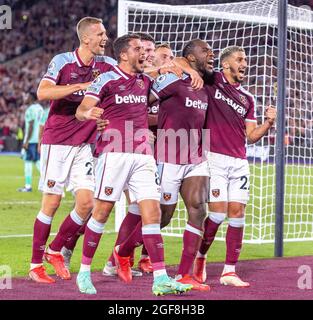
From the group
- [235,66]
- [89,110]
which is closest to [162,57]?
[235,66]

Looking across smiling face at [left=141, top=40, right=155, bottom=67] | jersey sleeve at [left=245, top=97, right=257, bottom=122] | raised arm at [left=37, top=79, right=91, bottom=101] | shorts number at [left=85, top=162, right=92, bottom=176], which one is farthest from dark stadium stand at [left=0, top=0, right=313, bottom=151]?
raised arm at [left=37, top=79, right=91, bottom=101]

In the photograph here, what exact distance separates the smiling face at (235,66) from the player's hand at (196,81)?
0.61 m

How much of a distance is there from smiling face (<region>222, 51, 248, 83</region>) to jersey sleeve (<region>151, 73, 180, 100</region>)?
63 cm

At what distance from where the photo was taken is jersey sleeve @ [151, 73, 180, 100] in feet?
23.9

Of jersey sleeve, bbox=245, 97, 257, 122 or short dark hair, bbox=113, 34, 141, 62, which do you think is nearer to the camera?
short dark hair, bbox=113, 34, 141, 62

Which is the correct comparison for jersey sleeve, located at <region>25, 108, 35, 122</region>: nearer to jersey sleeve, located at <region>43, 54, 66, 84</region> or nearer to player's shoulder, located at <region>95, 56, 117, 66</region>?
player's shoulder, located at <region>95, 56, 117, 66</region>

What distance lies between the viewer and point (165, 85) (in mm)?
7301

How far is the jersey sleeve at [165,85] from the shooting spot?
7.28 meters

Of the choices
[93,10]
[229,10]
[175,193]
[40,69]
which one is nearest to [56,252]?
[175,193]

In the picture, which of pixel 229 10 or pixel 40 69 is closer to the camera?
pixel 229 10

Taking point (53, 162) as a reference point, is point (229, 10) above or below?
above

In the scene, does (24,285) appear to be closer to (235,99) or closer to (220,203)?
(220,203)

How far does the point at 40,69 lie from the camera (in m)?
36.3

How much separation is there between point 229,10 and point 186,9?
3.48ft
